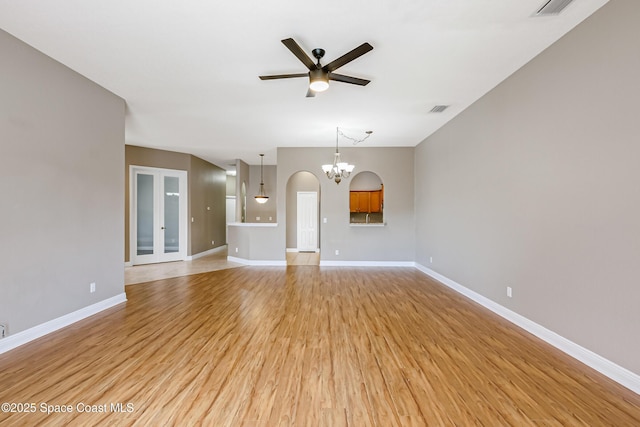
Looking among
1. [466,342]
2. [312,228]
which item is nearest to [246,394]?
[466,342]

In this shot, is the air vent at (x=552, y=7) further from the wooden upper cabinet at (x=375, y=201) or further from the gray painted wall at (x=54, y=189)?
the wooden upper cabinet at (x=375, y=201)

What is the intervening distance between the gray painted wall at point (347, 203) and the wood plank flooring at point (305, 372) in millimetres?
3045

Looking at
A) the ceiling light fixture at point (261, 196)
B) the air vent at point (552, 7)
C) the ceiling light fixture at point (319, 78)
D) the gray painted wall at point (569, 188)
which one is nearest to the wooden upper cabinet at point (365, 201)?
the ceiling light fixture at point (261, 196)

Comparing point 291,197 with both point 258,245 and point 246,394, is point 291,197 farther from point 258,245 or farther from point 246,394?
point 246,394

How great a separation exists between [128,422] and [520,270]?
155 inches

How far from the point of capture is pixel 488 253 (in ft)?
12.6

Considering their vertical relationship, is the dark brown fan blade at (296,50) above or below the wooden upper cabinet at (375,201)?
above

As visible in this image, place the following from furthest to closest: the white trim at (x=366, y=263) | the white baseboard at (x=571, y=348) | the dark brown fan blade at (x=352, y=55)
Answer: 1. the white trim at (x=366, y=263)
2. the dark brown fan blade at (x=352, y=55)
3. the white baseboard at (x=571, y=348)

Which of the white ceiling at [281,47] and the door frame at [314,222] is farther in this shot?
the door frame at [314,222]

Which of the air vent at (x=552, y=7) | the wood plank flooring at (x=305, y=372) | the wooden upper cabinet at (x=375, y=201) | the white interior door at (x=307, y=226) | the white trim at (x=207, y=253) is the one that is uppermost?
the air vent at (x=552, y=7)

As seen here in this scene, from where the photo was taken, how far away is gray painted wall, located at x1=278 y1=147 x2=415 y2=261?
22.7 feet

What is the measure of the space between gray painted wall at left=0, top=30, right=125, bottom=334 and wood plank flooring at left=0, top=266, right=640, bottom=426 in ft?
1.62

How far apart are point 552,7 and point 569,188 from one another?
62.2 inches

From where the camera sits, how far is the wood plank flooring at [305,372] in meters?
1.82
